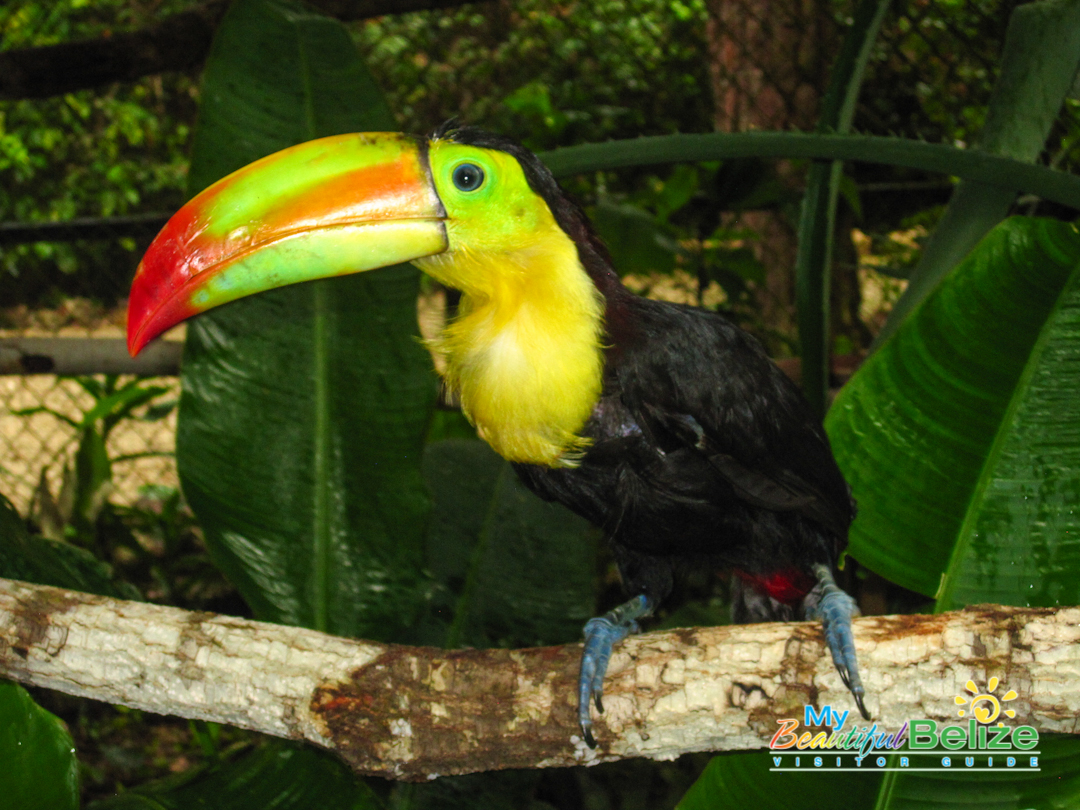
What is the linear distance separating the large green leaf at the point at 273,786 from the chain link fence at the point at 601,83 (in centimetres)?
178

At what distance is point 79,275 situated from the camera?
3484 mm

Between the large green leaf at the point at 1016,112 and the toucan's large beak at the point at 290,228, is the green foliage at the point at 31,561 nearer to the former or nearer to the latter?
the toucan's large beak at the point at 290,228

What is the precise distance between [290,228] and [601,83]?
104 inches

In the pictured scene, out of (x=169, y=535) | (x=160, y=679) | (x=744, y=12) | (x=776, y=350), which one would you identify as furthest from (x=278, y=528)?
(x=744, y=12)

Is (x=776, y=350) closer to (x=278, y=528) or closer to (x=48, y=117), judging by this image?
(x=278, y=528)

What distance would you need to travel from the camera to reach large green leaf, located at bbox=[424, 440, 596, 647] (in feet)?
6.24

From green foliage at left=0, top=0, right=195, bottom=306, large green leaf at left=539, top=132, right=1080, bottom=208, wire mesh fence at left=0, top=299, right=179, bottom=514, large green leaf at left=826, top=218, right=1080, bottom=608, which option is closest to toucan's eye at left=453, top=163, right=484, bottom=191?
large green leaf at left=539, top=132, right=1080, bottom=208

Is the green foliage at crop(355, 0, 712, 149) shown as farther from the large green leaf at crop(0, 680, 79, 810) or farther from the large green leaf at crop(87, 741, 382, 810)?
the large green leaf at crop(0, 680, 79, 810)

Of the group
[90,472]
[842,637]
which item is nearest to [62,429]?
[90,472]

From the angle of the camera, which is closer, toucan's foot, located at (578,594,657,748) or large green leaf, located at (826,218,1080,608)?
toucan's foot, located at (578,594,657,748)

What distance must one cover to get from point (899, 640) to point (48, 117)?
353 centimetres

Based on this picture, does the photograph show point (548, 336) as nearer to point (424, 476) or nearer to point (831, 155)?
point (831, 155)

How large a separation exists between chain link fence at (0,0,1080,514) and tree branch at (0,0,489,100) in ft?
1.81

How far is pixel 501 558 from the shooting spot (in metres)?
1.95
